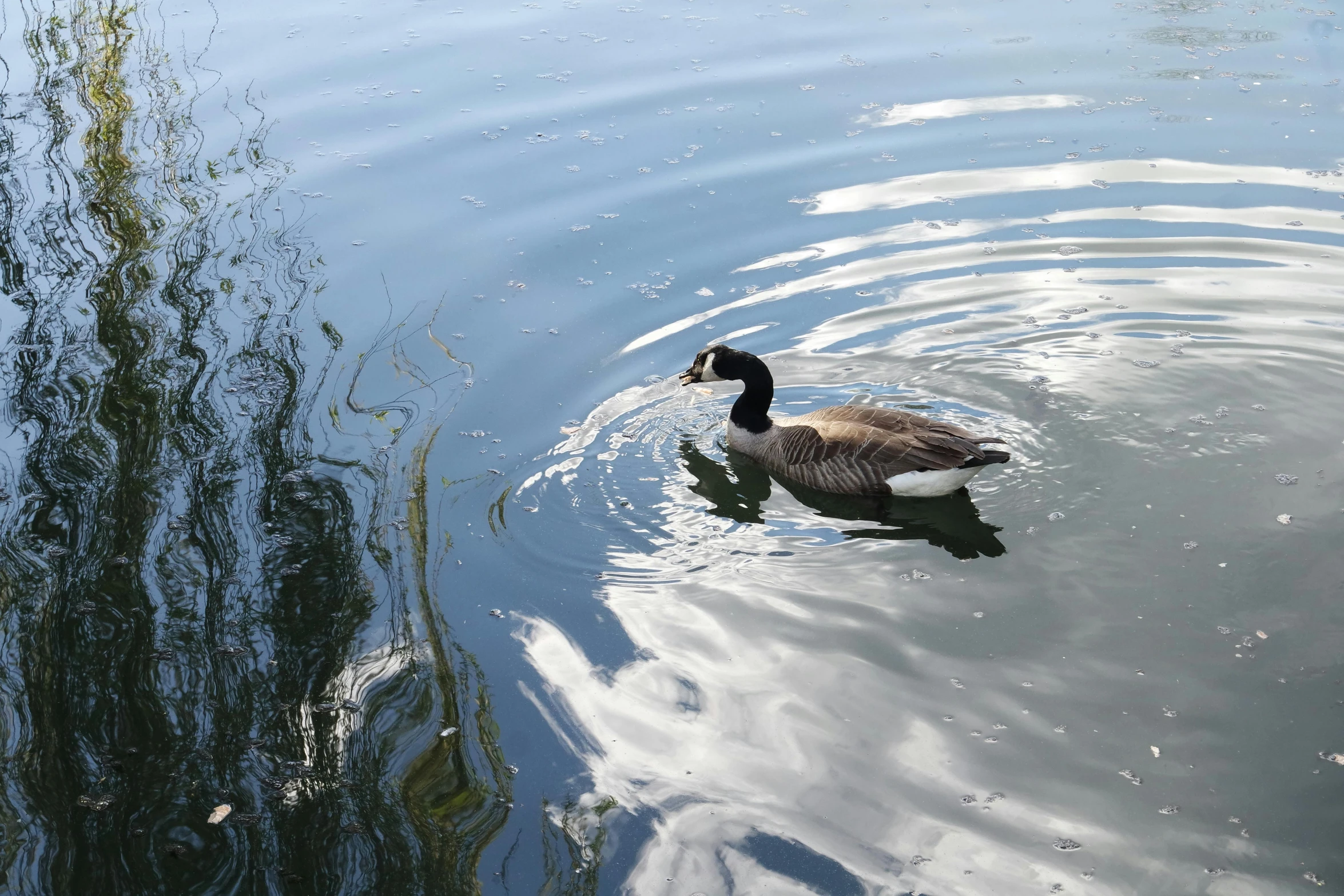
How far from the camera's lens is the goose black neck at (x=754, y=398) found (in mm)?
7887

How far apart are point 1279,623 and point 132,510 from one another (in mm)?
6612

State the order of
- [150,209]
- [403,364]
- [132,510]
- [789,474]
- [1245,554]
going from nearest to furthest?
1. [1245,554]
2. [132,510]
3. [789,474]
4. [403,364]
5. [150,209]

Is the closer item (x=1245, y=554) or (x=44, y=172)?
(x=1245, y=554)

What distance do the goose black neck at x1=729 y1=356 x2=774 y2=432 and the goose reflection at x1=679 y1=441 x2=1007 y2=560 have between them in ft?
0.91

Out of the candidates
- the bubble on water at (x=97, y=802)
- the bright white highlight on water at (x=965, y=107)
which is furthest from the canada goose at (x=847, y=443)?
the bright white highlight on water at (x=965, y=107)

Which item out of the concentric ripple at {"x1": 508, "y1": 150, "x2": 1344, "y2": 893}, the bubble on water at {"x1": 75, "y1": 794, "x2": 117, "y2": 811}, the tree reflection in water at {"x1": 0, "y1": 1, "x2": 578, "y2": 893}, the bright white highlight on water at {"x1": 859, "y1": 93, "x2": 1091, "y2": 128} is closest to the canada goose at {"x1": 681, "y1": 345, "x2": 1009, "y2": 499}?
the concentric ripple at {"x1": 508, "y1": 150, "x2": 1344, "y2": 893}

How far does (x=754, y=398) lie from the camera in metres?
7.93

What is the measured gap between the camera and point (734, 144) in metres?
11.4

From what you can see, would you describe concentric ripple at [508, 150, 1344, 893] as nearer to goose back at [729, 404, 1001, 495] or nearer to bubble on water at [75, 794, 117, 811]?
goose back at [729, 404, 1001, 495]

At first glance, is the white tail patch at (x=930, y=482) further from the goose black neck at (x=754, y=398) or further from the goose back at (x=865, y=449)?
the goose black neck at (x=754, y=398)

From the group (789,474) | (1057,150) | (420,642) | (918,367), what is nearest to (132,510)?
(420,642)

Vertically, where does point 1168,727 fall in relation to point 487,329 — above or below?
below

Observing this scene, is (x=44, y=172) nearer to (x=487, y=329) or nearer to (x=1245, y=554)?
(x=487, y=329)

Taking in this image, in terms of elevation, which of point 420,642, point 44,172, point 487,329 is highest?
point 44,172
